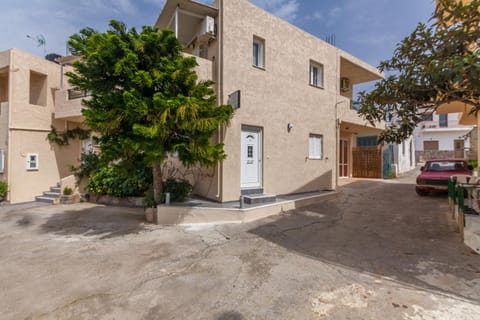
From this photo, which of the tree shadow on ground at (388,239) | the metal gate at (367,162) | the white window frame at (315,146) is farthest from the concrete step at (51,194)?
the metal gate at (367,162)

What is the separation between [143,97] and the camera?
596cm

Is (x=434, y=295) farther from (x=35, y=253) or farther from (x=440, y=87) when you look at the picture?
(x=35, y=253)

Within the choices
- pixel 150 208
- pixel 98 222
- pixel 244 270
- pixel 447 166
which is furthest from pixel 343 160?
pixel 98 222

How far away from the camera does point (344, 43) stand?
13242mm

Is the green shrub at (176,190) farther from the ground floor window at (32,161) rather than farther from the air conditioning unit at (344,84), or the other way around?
the air conditioning unit at (344,84)

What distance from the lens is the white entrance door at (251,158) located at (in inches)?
350

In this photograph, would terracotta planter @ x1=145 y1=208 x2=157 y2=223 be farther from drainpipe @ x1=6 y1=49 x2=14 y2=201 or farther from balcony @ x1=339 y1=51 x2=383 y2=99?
balcony @ x1=339 y1=51 x2=383 y2=99

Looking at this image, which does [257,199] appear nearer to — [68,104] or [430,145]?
[68,104]

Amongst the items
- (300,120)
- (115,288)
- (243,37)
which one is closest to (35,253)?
(115,288)

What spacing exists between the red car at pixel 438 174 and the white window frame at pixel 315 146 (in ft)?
15.0

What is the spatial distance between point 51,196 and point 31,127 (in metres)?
3.51

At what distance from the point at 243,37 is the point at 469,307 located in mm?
9013

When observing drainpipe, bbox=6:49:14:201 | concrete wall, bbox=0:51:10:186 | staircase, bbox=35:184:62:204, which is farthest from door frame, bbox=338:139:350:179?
concrete wall, bbox=0:51:10:186

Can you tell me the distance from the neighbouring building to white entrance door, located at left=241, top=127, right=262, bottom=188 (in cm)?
3108
